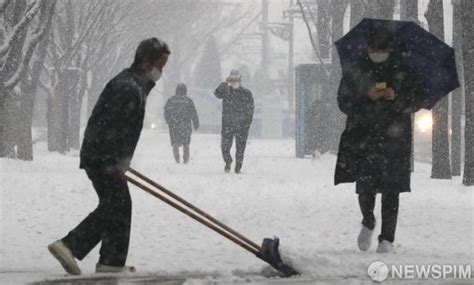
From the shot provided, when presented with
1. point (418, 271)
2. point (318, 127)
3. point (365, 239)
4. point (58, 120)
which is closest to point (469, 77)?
point (365, 239)

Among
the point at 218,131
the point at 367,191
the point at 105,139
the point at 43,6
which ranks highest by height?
the point at 43,6

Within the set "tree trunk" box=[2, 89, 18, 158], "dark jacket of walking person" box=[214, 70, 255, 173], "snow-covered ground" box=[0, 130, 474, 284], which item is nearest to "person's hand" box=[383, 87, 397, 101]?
"snow-covered ground" box=[0, 130, 474, 284]

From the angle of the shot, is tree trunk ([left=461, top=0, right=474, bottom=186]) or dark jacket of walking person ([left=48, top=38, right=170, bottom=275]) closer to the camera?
dark jacket of walking person ([left=48, top=38, right=170, bottom=275])

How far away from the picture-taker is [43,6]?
1673 centimetres

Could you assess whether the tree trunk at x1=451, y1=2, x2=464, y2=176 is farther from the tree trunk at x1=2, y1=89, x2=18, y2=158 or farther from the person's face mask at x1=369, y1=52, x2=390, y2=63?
the person's face mask at x1=369, y1=52, x2=390, y2=63

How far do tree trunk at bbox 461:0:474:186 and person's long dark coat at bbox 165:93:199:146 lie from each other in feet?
23.3

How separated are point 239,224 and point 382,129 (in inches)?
99.7

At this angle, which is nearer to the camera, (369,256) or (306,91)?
(369,256)

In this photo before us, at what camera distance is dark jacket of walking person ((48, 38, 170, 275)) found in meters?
5.76

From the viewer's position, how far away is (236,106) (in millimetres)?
15633

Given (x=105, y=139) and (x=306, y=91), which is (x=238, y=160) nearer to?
(x=306, y=91)

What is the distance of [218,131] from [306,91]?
2821 cm

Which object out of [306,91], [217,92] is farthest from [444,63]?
[306,91]

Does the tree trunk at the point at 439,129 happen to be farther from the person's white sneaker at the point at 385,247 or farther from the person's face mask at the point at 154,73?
the person's face mask at the point at 154,73
